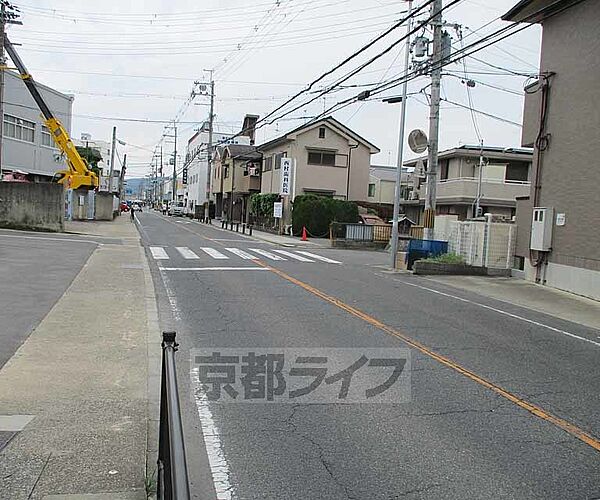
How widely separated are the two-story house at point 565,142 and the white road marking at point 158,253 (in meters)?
12.1

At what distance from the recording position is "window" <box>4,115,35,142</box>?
1567 inches

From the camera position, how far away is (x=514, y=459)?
16.9 ft

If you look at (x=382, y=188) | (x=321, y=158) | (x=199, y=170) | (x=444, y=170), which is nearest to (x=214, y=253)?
(x=444, y=170)

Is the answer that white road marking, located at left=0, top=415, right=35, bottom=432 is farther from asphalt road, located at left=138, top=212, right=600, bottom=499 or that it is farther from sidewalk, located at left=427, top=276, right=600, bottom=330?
sidewalk, located at left=427, top=276, right=600, bottom=330

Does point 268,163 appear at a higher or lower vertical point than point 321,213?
higher

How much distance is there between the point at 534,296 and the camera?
16.4 meters

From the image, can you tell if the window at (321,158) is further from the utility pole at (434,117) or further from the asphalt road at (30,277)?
the utility pole at (434,117)

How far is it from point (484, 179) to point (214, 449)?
39146mm

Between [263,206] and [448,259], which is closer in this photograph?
[448,259]

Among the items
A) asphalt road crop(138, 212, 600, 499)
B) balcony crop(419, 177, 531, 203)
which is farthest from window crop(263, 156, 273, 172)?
asphalt road crop(138, 212, 600, 499)

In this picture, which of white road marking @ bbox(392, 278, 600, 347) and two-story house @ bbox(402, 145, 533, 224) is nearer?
white road marking @ bbox(392, 278, 600, 347)

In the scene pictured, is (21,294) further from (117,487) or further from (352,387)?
(117,487)

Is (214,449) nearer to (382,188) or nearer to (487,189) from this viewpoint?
(487,189)

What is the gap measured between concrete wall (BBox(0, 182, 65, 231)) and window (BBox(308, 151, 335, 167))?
21.9 meters
